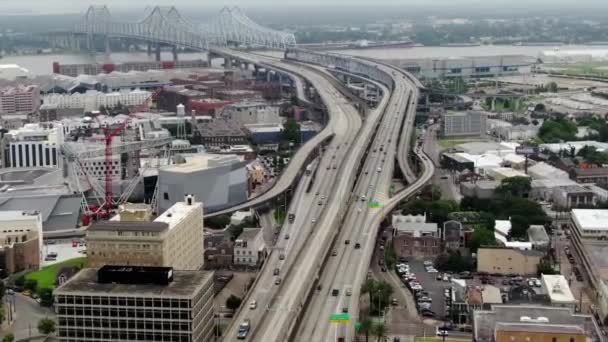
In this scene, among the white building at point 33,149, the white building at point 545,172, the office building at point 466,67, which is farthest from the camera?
the office building at point 466,67

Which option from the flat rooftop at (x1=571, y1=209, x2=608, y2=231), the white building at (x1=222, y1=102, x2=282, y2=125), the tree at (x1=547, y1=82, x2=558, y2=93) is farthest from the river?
the flat rooftop at (x1=571, y1=209, x2=608, y2=231)

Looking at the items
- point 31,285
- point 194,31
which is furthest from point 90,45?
point 31,285

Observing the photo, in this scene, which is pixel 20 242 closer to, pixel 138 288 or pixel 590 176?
pixel 138 288

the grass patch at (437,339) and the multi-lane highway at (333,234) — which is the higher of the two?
the multi-lane highway at (333,234)

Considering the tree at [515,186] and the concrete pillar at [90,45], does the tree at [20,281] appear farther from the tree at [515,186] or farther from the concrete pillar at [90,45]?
the concrete pillar at [90,45]

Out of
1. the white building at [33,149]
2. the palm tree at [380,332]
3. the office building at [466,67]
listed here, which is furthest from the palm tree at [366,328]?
the office building at [466,67]

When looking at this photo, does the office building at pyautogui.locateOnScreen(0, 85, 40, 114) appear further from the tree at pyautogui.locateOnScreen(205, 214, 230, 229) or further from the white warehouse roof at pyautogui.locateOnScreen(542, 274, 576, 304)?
the white warehouse roof at pyautogui.locateOnScreen(542, 274, 576, 304)
